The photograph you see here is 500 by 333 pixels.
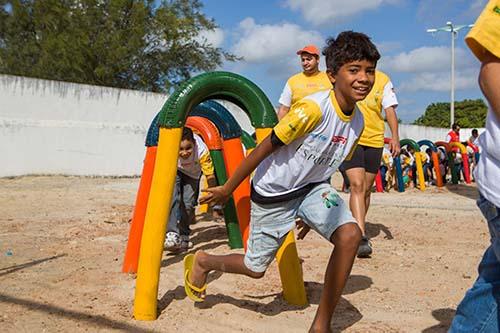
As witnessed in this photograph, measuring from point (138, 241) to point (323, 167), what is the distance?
183cm

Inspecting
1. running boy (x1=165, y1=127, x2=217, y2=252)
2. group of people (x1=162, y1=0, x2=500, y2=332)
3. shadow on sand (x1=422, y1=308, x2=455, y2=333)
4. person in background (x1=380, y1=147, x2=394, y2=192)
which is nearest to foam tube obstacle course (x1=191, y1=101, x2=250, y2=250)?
running boy (x1=165, y1=127, x2=217, y2=252)

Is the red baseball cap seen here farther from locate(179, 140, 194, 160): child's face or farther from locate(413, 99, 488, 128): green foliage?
locate(413, 99, 488, 128): green foliage

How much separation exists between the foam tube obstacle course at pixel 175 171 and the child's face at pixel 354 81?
2.34ft

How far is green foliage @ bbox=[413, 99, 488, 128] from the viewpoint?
55.1 meters

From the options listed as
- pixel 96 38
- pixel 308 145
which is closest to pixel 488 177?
pixel 308 145

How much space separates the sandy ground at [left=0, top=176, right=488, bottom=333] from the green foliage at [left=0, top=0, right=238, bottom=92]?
69.1 ft

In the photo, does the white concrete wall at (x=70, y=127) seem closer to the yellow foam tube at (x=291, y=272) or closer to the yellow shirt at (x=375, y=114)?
the yellow shirt at (x=375, y=114)

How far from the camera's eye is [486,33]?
182 cm

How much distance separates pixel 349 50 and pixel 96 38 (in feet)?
85.0

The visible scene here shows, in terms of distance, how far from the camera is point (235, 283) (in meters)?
4.07

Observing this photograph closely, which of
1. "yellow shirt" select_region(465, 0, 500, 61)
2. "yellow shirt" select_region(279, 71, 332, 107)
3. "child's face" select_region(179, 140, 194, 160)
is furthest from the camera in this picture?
"yellow shirt" select_region(279, 71, 332, 107)

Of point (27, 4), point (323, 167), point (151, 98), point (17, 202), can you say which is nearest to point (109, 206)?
point (17, 202)

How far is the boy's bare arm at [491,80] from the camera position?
181 cm

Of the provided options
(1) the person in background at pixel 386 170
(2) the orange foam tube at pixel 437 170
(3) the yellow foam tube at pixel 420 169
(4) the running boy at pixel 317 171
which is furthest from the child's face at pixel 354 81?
(2) the orange foam tube at pixel 437 170
